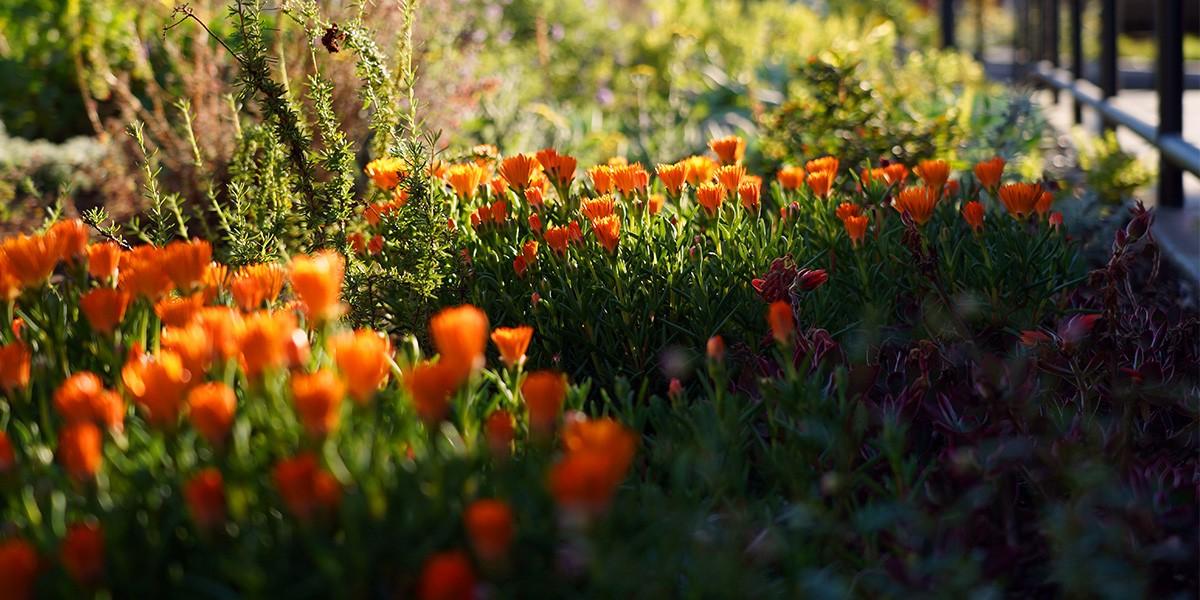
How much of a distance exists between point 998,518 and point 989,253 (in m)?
0.84

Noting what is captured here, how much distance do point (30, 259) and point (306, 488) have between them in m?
0.85

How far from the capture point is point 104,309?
166cm

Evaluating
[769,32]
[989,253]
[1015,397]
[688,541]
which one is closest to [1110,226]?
[989,253]

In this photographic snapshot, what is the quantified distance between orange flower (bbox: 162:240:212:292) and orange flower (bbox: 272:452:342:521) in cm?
67

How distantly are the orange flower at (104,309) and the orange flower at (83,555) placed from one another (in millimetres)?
534

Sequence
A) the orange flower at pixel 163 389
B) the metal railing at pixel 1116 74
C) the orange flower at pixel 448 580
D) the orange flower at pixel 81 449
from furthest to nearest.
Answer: the metal railing at pixel 1116 74
the orange flower at pixel 163 389
the orange flower at pixel 81 449
the orange flower at pixel 448 580

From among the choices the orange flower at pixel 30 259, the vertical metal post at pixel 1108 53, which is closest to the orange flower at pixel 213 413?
the orange flower at pixel 30 259

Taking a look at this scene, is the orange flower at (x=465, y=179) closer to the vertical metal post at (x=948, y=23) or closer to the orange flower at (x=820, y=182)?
the orange flower at (x=820, y=182)

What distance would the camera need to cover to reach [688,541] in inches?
57.7

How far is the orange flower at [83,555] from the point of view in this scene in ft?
3.76

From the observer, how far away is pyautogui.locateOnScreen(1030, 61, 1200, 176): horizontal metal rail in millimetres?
4418

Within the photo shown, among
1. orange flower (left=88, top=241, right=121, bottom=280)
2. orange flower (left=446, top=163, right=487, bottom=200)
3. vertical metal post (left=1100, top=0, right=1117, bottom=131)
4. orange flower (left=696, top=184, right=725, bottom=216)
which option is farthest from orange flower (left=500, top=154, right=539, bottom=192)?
vertical metal post (left=1100, top=0, right=1117, bottom=131)

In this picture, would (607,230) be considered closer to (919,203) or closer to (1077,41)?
(919,203)

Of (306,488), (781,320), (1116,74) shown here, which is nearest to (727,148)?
(781,320)
